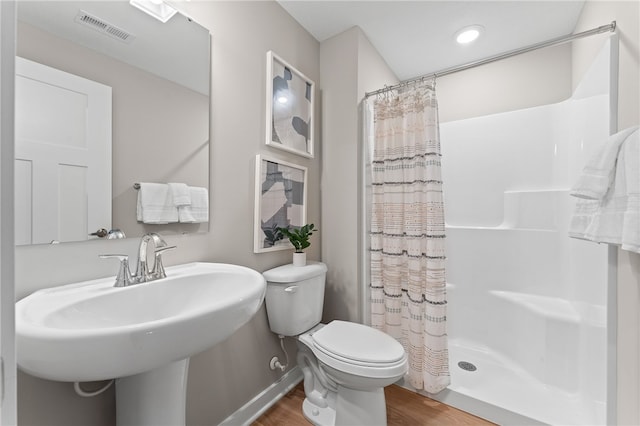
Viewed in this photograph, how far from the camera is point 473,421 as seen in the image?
4.71ft

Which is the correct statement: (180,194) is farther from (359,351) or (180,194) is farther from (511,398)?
(511,398)

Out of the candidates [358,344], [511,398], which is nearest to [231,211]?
[358,344]

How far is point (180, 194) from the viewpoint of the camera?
1.14 metres

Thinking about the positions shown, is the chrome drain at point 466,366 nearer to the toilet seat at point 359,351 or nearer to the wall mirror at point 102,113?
the toilet seat at point 359,351

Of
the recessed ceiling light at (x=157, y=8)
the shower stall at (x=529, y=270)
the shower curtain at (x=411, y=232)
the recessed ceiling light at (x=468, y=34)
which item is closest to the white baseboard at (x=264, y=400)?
the shower curtain at (x=411, y=232)

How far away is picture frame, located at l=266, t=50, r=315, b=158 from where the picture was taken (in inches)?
60.5

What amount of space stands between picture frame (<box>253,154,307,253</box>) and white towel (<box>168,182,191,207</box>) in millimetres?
374

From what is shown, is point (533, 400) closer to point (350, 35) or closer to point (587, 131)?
point (587, 131)

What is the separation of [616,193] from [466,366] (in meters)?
1.44

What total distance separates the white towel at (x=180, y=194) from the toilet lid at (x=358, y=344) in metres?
0.89

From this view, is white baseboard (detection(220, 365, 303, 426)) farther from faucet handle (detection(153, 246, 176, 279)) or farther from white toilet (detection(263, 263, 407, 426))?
faucet handle (detection(153, 246, 176, 279))

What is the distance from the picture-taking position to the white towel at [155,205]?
1.03 meters

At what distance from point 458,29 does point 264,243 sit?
186cm

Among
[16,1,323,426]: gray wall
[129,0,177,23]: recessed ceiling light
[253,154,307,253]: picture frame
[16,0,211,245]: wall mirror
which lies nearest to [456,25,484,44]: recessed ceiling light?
[16,1,323,426]: gray wall
